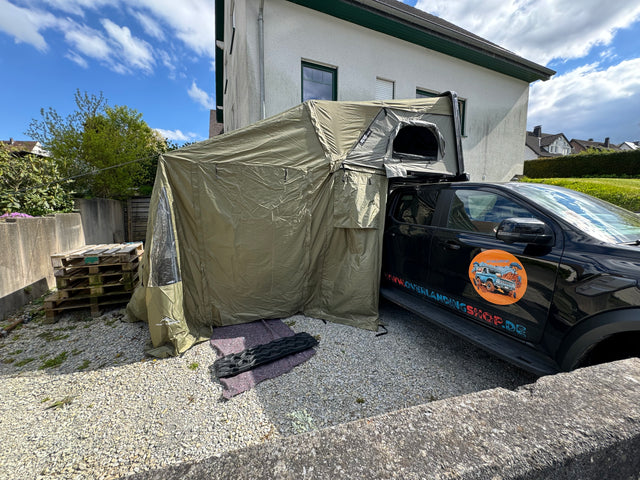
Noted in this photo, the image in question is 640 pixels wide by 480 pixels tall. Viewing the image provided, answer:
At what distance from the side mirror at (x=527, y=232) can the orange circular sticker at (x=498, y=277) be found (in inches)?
10.6

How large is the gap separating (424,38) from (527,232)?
8034 millimetres

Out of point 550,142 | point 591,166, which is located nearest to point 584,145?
point 550,142

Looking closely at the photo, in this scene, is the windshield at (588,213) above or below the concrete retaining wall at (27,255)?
above

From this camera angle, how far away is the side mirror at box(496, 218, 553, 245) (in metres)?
2.23

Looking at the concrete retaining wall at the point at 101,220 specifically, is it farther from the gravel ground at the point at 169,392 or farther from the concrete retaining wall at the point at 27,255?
the gravel ground at the point at 169,392

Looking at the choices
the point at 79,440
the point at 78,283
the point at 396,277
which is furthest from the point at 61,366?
the point at 396,277

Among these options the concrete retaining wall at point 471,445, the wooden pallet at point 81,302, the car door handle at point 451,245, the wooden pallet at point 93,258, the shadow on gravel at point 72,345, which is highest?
the car door handle at point 451,245

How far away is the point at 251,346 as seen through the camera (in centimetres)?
326

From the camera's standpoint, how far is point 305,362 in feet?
9.78

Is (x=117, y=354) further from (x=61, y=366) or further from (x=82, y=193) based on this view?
(x=82, y=193)

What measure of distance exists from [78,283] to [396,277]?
14.9ft

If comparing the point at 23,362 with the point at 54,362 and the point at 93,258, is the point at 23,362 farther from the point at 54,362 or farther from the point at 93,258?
the point at 93,258

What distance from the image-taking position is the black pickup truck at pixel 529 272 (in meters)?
1.95

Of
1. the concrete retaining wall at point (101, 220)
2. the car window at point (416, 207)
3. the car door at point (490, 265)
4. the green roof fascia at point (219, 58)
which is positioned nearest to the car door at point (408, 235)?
the car window at point (416, 207)
